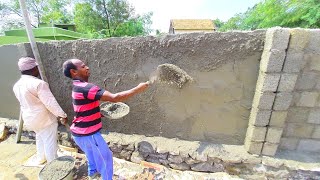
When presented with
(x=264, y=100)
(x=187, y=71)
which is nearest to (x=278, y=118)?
(x=264, y=100)

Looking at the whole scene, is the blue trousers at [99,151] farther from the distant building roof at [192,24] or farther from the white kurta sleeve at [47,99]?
the distant building roof at [192,24]

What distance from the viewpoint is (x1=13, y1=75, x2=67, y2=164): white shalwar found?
101 inches

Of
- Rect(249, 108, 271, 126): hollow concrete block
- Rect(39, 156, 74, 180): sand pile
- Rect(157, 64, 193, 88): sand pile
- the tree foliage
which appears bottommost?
Rect(39, 156, 74, 180): sand pile

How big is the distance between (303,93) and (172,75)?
1.60 m

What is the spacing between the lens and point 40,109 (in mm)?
2723

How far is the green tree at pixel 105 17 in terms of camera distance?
17.1 metres

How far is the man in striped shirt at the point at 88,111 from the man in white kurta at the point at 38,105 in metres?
0.61

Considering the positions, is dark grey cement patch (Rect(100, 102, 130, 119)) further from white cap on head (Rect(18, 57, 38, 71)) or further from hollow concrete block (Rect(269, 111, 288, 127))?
hollow concrete block (Rect(269, 111, 288, 127))

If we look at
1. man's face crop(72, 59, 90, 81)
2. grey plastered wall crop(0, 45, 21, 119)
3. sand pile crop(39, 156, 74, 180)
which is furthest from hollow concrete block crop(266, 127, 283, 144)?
grey plastered wall crop(0, 45, 21, 119)

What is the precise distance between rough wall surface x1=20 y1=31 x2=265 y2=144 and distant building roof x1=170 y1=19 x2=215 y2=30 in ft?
86.7

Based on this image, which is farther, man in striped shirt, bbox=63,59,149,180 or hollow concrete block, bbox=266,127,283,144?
hollow concrete block, bbox=266,127,283,144

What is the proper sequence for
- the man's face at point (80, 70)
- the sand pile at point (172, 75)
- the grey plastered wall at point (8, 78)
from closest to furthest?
the man's face at point (80, 70) < the sand pile at point (172, 75) < the grey plastered wall at point (8, 78)

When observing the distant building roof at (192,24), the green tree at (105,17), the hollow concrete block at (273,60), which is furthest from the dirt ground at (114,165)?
the distant building roof at (192,24)

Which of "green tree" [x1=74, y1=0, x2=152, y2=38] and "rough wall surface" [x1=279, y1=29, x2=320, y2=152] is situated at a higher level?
"green tree" [x1=74, y1=0, x2=152, y2=38]
